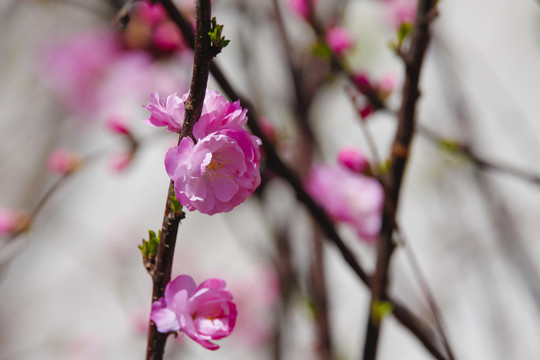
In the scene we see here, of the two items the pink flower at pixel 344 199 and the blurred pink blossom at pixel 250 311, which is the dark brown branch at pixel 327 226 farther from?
the blurred pink blossom at pixel 250 311

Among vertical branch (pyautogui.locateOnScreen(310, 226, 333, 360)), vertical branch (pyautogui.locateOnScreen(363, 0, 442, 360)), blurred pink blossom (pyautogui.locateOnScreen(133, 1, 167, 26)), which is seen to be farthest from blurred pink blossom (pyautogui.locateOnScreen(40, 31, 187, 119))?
vertical branch (pyautogui.locateOnScreen(363, 0, 442, 360))

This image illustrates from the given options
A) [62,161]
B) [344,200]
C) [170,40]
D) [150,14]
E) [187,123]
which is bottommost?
[187,123]

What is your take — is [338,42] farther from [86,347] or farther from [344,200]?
[86,347]

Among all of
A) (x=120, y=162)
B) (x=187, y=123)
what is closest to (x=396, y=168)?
(x=187, y=123)

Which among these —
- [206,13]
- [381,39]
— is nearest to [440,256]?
[381,39]

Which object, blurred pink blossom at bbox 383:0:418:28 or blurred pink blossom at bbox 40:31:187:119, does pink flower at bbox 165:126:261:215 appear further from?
blurred pink blossom at bbox 40:31:187:119

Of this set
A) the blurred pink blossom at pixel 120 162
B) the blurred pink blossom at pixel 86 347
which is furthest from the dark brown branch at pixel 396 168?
the blurred pink blossom at pixel 86 347
